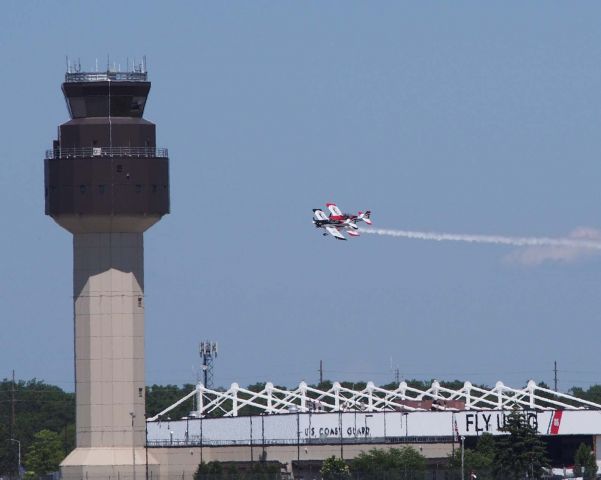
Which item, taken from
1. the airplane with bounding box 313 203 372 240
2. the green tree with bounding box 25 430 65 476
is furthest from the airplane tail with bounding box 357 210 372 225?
the green tree with bounding box 25 430 65 476

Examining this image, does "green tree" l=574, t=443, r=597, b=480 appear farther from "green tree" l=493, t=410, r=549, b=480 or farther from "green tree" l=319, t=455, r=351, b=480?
"green tree" l=319, t=455, r=351, b=480

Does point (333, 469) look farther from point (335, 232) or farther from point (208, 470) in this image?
point (335, 232)

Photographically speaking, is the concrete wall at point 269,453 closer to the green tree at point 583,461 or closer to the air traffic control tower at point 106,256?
the green tree at point 583,461

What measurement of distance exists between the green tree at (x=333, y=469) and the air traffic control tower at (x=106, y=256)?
603 inches

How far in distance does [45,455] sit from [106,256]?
164 feet

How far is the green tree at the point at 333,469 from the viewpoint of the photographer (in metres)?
119

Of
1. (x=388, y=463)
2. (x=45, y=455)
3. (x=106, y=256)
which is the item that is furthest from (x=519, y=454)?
(x=45, y=455)

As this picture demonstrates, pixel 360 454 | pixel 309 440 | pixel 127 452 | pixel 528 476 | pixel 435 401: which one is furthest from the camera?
pixel 435 401

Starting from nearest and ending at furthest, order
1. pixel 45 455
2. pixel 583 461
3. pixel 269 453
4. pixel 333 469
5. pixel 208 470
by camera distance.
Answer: pixel 333 469, pixel 208 470, pixel 269 453, pixel 583 461, pixel 45 455

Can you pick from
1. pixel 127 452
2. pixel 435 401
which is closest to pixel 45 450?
pixel 435 401

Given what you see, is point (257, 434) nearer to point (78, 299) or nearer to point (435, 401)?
point (435, 401)

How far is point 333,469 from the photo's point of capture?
402 feet

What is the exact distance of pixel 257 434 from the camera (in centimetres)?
14000

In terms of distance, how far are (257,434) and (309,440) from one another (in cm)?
438
